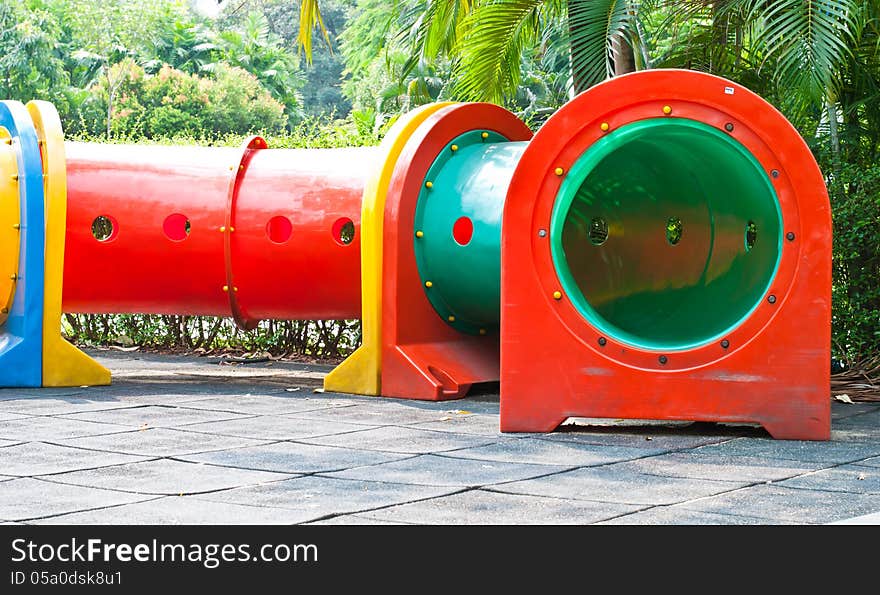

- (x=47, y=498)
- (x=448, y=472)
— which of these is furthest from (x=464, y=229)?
(x=47, y=498)

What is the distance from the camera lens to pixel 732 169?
7.12 metres

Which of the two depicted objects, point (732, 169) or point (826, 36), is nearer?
point (732, 169)

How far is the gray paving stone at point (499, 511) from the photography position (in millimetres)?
4145

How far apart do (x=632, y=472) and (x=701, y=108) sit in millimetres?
1998

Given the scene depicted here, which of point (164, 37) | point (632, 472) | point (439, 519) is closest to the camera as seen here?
point (439, 519)

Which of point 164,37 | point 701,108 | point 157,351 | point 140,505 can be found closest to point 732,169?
point 701,108

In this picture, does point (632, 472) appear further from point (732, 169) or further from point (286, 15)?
point (286, 15)

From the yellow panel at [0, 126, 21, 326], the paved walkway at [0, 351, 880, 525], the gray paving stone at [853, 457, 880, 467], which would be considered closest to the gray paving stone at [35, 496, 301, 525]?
the paved walkway at [0, 351, 880, 525]

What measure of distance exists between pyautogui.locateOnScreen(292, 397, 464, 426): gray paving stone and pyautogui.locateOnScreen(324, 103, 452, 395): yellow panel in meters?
0.40

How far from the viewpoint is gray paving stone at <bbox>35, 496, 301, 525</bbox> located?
4047 millimetres

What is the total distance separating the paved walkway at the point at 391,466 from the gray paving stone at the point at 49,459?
0.01 meters

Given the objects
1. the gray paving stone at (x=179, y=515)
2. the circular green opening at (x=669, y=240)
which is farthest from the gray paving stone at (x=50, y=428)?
the circular green opening at (x=669, y=240)

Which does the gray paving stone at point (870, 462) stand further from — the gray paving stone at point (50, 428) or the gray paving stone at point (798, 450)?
the gray paving stone at point (50, 428)

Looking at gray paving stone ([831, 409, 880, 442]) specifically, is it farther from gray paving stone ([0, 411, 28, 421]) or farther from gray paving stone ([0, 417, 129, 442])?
gray paving stone ([0, 411, 28, 421])
